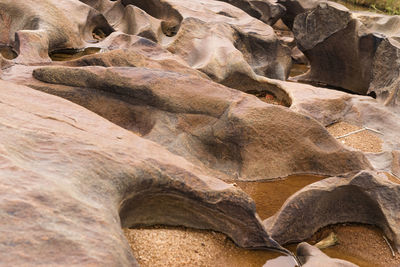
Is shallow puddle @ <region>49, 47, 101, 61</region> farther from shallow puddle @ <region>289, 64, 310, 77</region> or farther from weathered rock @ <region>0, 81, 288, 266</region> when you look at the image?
shallow puddle @ <region>289, 64, 310, 77</region>

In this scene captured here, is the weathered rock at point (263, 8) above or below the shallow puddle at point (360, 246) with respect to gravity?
below

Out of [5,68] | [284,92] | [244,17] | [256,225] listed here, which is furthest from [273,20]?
[256,225]

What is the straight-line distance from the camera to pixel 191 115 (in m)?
4.19

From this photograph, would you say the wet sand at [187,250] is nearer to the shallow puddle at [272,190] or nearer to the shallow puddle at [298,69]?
the shallow puddle at [272,190]

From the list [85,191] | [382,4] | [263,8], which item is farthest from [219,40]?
[382,4]

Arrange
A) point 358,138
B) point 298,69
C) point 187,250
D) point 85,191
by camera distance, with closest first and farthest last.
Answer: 1. point 85,191
2. point 187,250
3. point 358,138
4. point 298,69

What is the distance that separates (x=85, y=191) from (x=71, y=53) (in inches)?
214

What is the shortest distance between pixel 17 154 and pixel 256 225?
151cm

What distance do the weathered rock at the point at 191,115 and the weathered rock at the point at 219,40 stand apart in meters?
2.12

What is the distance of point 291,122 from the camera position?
4242 millimetres

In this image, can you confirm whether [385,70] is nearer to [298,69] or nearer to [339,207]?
[298,69]

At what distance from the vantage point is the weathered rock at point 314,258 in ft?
8.73

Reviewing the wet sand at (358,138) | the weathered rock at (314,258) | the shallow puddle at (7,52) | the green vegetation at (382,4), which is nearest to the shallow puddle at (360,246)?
the weathered rock at (314,258)

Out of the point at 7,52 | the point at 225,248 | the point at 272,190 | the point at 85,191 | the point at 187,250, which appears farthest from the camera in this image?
the point at 7,52
